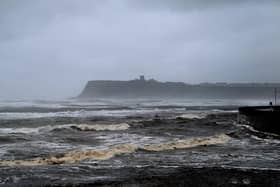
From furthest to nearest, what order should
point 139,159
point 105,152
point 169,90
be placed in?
point 169,90 → point 105,152 → point 139,159

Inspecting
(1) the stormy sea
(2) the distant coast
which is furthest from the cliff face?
(1) the stormy sea

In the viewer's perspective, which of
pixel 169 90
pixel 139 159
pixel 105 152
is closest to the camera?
pixel 139 159

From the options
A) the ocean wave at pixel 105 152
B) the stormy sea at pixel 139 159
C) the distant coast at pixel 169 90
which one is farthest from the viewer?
the distant coast at pixel 169 90

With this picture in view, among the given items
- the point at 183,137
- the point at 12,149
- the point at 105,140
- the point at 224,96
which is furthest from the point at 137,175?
the point at 224,96

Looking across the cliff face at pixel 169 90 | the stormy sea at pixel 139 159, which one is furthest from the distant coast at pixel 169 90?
the stormy sea at pixel 139 159

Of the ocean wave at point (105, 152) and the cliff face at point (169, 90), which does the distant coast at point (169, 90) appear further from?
the ocean wave at point (105, 152)

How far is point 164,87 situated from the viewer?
192750 mm

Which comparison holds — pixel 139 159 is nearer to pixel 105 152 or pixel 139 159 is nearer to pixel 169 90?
pixel 105 152

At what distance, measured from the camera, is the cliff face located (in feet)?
573

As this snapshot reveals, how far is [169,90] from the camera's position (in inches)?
7505

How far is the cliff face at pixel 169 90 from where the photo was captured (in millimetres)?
174625

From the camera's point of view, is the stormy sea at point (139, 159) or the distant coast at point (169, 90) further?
the distant coast at point (169, 90)

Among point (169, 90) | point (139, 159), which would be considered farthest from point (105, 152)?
point (169, 90)

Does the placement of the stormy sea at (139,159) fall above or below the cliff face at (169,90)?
below
